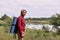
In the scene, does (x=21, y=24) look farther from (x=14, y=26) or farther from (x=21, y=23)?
(x=14, y=26)

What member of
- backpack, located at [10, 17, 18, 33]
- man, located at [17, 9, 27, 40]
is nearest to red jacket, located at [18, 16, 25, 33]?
man, located at [17, 9, 27, 40]

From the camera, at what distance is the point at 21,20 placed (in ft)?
31.0

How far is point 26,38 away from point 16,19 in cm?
628

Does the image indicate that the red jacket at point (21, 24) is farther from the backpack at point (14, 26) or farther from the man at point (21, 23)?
the backpack at point (14, 26)

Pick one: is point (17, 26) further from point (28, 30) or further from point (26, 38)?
point (28, 30)

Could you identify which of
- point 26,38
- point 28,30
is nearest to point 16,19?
point 26,38

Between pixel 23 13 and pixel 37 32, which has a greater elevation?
pixel 23 13

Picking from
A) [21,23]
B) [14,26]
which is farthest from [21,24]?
[14,26]

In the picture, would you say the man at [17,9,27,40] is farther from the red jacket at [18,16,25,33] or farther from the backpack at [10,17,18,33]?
the backpack at [10,17,18,33]

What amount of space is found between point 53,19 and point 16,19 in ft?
69.1

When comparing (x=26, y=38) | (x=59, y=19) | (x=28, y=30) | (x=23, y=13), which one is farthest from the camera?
(x=59, y=19)

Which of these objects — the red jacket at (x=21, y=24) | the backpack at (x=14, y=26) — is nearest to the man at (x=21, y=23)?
the red jacket at (x=21, y=24)

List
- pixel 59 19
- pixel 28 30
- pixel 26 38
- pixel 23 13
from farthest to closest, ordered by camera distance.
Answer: pixel 59 19 → pixel 28 30 → pixel 26 38 → pixel 23 13

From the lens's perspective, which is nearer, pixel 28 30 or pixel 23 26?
pixel 23 26
